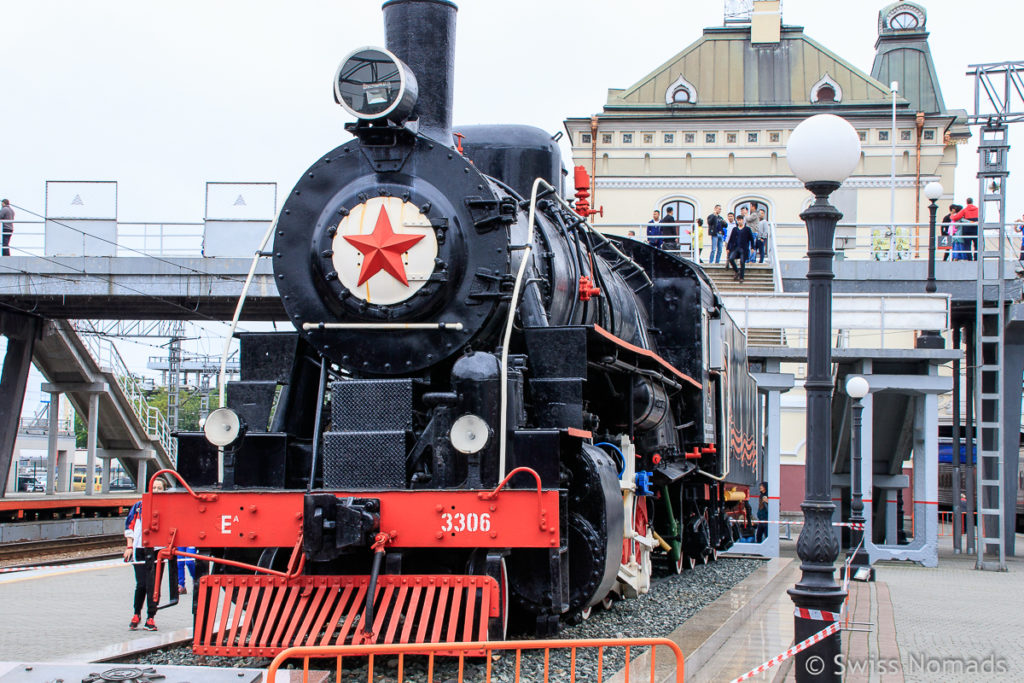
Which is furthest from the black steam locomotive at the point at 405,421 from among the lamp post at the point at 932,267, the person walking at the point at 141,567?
the lamp post at the point at 932,267

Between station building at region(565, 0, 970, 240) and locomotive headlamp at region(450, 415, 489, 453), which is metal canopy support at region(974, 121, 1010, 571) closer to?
locomotive headlamp at region(450, 415, 489, 453)

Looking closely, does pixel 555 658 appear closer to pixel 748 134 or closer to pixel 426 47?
pixel 426 47

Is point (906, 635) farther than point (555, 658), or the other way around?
point (906, 635)

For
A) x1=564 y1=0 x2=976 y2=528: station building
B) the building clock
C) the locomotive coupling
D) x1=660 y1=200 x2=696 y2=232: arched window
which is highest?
the building clock

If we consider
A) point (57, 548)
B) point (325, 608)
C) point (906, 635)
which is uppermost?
point (325, 608)

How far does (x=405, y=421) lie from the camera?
7.14m

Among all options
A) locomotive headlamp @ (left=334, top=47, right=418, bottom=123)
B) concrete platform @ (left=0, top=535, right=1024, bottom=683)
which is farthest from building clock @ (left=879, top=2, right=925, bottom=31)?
locomotive headlamp @ (left=334, top=47, right=418, bottom=123)

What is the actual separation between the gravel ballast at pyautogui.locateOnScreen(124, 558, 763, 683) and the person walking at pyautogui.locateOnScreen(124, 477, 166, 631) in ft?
1.83

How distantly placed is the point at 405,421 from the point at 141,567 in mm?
3437

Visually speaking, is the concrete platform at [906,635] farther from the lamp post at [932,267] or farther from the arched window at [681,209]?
the arched window at [681,209]

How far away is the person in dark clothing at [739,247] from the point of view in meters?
20.5

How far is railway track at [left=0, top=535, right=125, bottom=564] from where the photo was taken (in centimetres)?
1677

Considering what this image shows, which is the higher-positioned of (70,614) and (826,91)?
(826,91)

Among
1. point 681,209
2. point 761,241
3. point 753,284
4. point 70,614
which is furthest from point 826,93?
point 70,614
